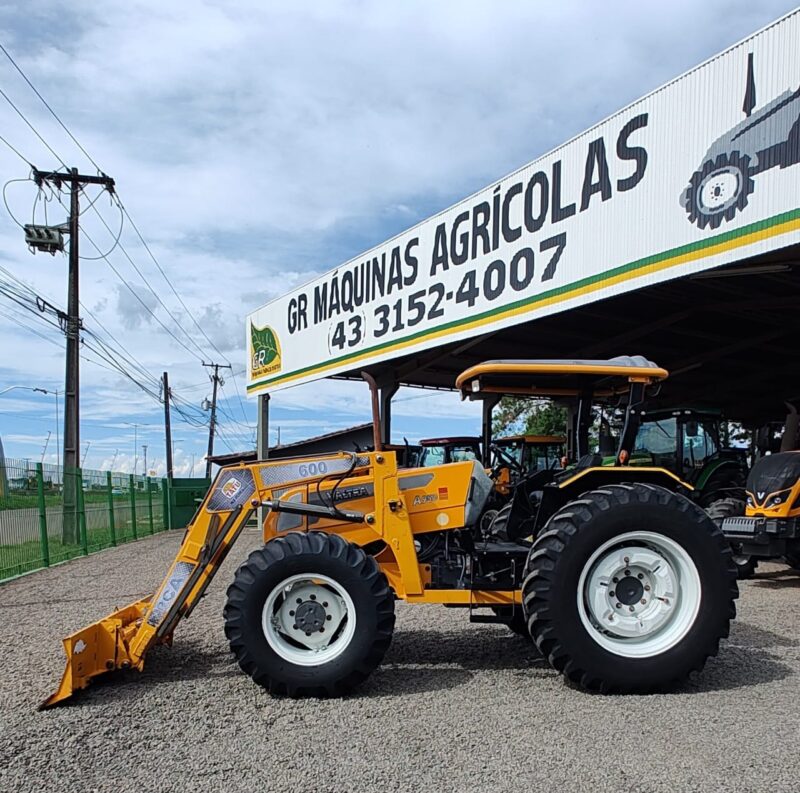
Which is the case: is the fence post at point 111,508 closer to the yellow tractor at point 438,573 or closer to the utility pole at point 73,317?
the utility pole at point 73,317

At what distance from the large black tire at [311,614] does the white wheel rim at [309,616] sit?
0.01 meters

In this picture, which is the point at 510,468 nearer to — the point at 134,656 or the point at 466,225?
the point at 466,225

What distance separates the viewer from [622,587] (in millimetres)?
5125

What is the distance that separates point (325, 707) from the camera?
4.73 meters

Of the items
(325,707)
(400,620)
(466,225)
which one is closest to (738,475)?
(466,225)

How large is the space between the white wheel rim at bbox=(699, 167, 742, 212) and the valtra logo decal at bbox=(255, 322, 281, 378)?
13.8 meters

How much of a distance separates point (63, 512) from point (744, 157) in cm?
1227

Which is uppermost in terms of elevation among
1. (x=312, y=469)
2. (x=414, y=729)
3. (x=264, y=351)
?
(x=264, y=351)

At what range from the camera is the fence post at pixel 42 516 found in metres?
12.2

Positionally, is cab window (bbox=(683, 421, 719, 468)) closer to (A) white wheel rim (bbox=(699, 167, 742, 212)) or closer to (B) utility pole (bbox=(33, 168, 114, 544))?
(A) white wheel rim (bbox=(699, 167, 742, 212))

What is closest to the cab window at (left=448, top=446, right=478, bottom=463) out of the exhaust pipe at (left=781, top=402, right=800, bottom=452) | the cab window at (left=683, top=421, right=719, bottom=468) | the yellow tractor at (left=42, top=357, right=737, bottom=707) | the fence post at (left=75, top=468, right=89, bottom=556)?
the cab window at (left=683, top=421, right=719, bottom=468)

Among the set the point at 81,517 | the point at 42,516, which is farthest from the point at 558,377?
the point at 81,517

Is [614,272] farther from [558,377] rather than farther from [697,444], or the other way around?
[697,444]

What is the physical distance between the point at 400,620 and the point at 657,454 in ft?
26.6
